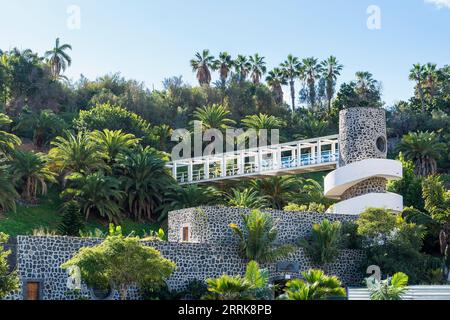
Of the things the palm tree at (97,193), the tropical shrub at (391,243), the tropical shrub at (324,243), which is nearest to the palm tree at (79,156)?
the palm tree at (97,193)

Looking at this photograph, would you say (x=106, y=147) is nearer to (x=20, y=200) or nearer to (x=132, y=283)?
(x=20, y=200)

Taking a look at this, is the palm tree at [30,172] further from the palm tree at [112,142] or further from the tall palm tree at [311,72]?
the tall palm tree at [311,72]

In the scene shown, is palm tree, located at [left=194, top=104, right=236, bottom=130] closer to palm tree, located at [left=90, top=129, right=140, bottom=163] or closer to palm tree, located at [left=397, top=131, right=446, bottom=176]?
palm tree, located at [left=397, top=131, right=446, bottom=176]

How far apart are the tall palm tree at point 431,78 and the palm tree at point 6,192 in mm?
52180

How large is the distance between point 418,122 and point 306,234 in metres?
43.9

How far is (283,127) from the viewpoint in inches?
3157

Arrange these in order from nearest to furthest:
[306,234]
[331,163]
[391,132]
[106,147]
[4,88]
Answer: [306,234] < [331,163] < [106,147] < [4,88] < [391,132]

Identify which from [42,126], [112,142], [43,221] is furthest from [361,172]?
[42,126]

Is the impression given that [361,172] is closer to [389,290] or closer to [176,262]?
[176,262]

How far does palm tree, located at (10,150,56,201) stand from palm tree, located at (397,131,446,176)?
27.9 meters

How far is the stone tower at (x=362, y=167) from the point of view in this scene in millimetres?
44906

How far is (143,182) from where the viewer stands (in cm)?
5306

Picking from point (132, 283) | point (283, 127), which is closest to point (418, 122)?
point (283, 127)

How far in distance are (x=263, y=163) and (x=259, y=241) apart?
18.5 meters
